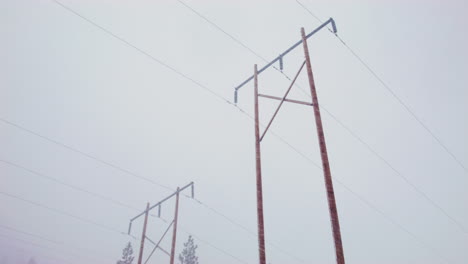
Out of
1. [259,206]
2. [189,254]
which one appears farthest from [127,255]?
[259,206]

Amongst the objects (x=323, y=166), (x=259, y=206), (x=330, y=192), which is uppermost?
(x=323, y=166)

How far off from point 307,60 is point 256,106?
6.38ft

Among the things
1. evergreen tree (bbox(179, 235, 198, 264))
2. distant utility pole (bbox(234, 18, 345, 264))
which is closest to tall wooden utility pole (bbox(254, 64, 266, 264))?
distant utility pole (bbox(234, 18, 345, 264))

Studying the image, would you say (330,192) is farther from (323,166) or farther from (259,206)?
(259,206)

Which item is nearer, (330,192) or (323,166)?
(330,192)

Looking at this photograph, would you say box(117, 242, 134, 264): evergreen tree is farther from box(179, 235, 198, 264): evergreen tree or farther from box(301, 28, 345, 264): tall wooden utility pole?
box(301, 28, 345, 264): tall wooden utility pole

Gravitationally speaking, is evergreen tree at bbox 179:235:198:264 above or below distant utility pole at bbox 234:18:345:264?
above

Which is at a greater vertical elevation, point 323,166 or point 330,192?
point 323,166

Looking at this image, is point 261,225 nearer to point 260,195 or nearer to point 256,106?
point 260,195

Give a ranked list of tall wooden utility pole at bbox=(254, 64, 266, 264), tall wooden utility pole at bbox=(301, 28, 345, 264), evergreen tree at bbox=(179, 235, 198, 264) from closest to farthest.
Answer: tall wooden utility pole at bbox=(301, 28, 345, 264), tall wooden utility pole at bbox=(254, 64, 266, 264), evergreen tree at bbox=(179, 235, 198, 264)

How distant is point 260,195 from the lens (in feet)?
23.6

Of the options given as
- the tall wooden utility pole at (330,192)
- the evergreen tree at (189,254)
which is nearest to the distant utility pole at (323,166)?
the tall wooden utility pole at (330,192)

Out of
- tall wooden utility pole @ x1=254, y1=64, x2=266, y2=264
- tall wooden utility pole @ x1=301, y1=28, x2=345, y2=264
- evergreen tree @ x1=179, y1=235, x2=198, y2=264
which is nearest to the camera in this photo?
tall wooden utility pole @ x1=301, y1=28, x2=345, y2=264

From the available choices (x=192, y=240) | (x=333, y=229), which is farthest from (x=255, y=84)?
(x=192, y=240)
